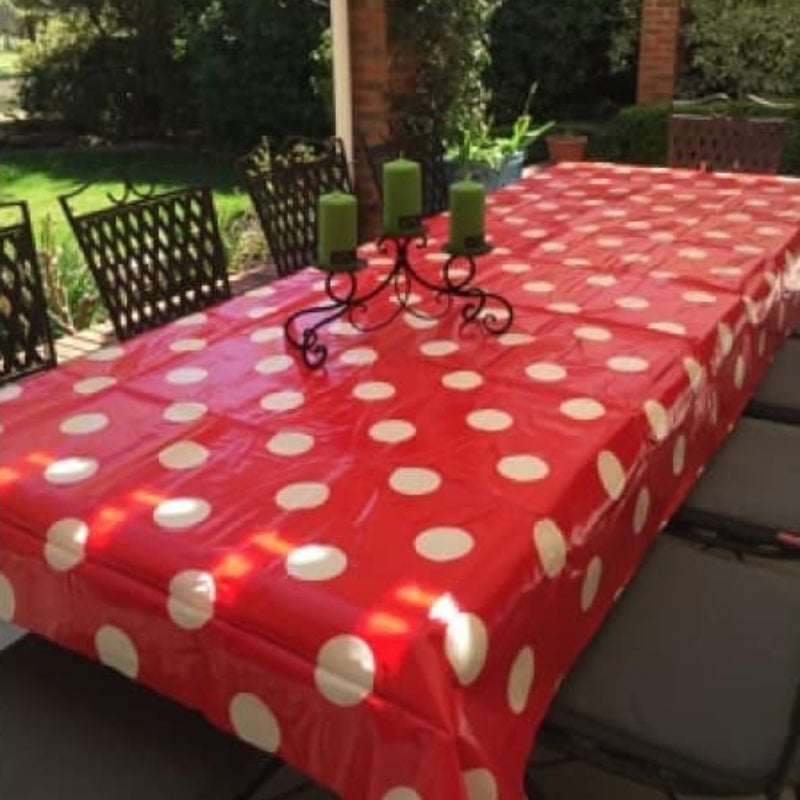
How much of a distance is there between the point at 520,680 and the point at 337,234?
0.85 m

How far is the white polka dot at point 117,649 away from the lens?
1168 mm

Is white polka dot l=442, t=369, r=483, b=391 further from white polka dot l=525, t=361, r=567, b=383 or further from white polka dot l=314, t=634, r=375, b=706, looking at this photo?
white polka dot l=314, t=634, r=375, b=706

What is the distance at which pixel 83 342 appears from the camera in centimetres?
348

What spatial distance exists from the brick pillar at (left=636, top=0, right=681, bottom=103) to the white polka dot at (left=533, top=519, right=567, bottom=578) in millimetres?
6223

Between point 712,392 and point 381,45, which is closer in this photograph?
point 712,392

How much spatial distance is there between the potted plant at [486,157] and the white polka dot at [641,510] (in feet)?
12.5

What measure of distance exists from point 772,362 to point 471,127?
3.43 m

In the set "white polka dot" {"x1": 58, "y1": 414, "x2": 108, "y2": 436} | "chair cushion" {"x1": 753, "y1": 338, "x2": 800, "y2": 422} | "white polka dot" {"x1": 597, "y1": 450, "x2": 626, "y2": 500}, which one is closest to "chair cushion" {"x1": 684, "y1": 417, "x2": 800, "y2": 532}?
"chair cushion" {"x1": 753, "y1": 338, "x2": 800, "y2": 422}

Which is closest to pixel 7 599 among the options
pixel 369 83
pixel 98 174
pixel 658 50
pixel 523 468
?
pixel 523 468

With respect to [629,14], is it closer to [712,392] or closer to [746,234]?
[746,234]

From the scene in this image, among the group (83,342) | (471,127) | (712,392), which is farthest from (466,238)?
(471,127)

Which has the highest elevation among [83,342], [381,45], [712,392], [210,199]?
[381,45]

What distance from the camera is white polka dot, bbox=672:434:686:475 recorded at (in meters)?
Result: 1.61

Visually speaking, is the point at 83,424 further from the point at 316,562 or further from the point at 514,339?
the point at 514,339
